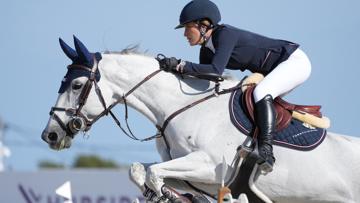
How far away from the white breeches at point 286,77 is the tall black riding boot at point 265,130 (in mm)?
75

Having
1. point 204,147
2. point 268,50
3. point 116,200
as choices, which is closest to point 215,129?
point 204,147

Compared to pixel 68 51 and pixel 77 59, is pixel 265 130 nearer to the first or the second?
pixel 77 59

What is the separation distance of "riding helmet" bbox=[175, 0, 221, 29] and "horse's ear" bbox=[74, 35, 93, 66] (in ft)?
2.57

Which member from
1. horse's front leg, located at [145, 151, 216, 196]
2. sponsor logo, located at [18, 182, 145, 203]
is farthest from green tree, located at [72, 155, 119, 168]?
horse's front leg, located at [145, 151, 216, 196]

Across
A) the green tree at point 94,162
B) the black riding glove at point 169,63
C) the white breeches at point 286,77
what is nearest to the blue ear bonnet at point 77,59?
the black riding glove at point 169,63

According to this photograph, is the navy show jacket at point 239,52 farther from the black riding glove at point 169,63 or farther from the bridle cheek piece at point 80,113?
the bridle cheek piece at point 80,113

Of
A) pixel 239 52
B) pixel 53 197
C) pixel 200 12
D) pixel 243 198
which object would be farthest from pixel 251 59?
pixel 53 197

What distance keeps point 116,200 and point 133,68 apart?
445cm

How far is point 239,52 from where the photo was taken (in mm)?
7719

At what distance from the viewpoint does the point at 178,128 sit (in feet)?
25.2

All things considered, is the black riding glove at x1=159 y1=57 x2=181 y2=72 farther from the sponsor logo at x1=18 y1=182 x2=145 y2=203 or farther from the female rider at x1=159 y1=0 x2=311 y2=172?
the sponsor logo at x1=18 y1=182 x2=145 y2=203

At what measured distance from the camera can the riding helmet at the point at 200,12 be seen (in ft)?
25.1

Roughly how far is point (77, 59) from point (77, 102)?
1.12 feet

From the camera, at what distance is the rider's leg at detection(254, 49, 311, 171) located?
7477mm
